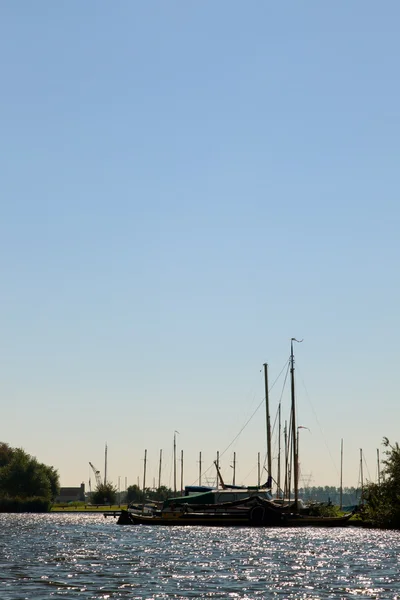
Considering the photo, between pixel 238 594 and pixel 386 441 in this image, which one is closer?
pixel 238 594

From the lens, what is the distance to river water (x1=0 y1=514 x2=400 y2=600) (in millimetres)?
43844

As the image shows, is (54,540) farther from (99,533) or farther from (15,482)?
(15,482)

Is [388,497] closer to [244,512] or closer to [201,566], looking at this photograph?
[244,512]

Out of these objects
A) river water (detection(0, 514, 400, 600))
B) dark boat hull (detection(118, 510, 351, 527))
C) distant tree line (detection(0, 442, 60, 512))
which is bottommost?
river water (detection(0, 514, 400, 600))

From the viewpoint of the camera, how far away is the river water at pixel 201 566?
43844 mm

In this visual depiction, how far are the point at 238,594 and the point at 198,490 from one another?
8648 cm

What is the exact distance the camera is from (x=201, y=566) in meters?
57.8

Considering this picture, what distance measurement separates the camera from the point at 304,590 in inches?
1756

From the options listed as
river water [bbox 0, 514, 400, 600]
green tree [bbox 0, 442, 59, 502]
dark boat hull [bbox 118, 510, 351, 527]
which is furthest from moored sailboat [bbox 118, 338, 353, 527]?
green tree [bbox 0, 442, 59, 502]

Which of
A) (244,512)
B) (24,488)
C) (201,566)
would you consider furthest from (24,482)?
(201,566)

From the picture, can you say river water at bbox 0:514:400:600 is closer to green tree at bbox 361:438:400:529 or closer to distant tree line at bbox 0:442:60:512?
green tree at bbox 361:438:400:529

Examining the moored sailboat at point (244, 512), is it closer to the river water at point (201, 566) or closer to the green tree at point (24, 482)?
the river water at point (201, 566)

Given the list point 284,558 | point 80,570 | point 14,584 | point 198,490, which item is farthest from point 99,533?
point 14,584

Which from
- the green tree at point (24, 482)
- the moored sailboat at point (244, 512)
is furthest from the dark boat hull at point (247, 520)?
the green tree at point (24, 482)
